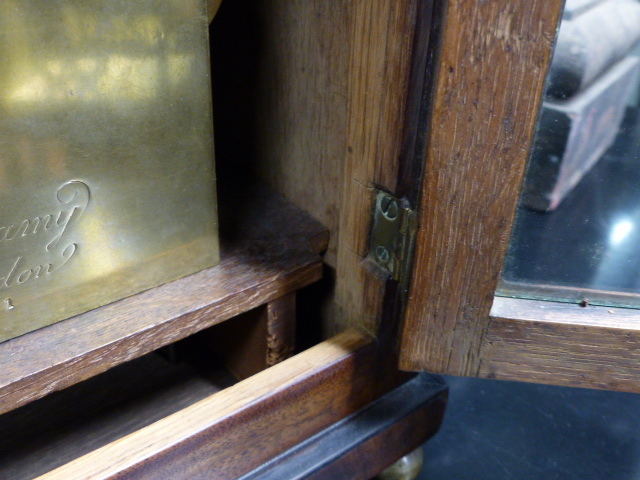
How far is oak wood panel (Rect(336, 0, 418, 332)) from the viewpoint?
48cm

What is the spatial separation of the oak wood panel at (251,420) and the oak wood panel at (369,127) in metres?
0.05

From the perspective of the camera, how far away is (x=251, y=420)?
533 mm

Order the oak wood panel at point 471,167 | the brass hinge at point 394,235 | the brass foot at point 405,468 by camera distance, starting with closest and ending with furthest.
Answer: the oak wood panel at point 471,167
the brass hinge at point 394,235
the brass foot at point 405,468

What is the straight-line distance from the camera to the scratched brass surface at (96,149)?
1.41 ft

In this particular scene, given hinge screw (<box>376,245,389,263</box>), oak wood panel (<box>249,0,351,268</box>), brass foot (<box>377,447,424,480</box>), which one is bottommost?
brass foot (<box>377,447,424,480</box>)

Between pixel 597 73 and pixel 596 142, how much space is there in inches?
2.1

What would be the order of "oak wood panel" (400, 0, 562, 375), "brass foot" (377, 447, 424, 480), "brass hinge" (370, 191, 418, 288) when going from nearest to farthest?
"oak wood panel" (400, 0, 562, 375) → "brass hinge" (370, 191, 418, 288) → "brass foot" (377, 447, 424, 480)

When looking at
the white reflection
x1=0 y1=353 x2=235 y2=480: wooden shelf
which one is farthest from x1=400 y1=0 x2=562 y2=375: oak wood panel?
x1=0 y1=353 x2=235 y2=480: wooden shelf

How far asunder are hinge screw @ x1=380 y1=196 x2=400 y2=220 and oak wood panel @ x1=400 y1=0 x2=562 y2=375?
0.15 ft

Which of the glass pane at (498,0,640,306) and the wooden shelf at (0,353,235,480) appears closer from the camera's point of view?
the glass pane at (498,0,640,306)

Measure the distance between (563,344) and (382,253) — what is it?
0.17m

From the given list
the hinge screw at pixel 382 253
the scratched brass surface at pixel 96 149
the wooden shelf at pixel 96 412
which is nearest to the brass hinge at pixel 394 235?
the hinge screw at pixel 382 253

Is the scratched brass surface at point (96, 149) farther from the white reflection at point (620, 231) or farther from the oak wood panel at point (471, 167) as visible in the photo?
the white reflection at point (620, 231)

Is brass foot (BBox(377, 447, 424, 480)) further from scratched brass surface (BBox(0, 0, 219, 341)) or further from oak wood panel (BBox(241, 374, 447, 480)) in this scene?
scratched brass surface (BBox(0, 0, 219, 341))
